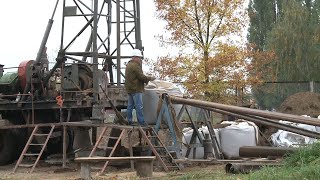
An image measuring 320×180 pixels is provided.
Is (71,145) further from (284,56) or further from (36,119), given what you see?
(284,56)

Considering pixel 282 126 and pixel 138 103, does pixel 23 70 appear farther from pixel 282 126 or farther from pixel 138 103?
pixel 282 126

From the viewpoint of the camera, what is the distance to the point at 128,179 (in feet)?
32.4

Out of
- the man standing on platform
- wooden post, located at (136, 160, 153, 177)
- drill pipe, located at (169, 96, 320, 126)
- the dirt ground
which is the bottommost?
the dirt ground

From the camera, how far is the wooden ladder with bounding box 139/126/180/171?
12.4 m

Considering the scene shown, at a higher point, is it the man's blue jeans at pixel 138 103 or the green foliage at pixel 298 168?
the man's blue jeans at pixel 138 103

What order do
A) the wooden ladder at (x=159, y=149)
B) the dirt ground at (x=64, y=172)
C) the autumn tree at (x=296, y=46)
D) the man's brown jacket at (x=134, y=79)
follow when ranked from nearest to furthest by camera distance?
the dirt ground at (x=64, y=172)
the wooden ladder at (x=159, y=149)
the man's brown jacket at (x=134, y=79)
the autumn tree at (x=296, y=46)

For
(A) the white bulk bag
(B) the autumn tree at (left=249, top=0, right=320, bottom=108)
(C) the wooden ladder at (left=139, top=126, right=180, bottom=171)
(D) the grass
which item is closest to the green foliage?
(D) the grass

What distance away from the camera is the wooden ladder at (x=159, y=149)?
12433 millimetres

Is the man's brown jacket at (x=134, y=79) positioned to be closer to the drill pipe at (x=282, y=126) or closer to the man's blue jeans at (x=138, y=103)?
the man's blue jeans at (x=138, y=103)

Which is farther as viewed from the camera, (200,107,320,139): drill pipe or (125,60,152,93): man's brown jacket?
(125,60,152,93): man's brown jacket

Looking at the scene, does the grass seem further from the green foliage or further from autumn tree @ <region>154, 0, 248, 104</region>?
autumn tree @ <region>154, 0, 248, 104</region>

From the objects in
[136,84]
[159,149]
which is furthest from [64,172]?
[136,84]

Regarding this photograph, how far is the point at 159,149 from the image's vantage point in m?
13.0

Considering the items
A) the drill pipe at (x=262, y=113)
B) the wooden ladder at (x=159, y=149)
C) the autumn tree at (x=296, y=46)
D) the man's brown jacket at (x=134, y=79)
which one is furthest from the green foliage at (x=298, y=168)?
the autumn tree at (x=296, y=46)
